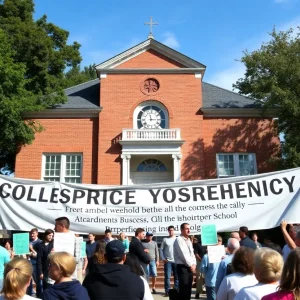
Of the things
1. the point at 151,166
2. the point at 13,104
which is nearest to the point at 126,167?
the point at 151,166

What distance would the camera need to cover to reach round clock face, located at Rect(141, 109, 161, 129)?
22141mm

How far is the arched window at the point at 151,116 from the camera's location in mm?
22172

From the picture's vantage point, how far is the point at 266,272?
3.39 meters

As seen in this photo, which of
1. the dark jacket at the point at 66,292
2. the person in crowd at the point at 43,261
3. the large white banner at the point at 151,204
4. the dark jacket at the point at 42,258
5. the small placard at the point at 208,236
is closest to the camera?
the dark jacket at the point at 66,292

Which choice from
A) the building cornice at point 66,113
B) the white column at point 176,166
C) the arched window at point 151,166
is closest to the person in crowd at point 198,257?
the white column at point 176,166

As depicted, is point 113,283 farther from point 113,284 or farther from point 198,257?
point 198,257

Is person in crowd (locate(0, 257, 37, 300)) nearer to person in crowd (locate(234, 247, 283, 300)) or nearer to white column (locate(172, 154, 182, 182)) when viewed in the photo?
person in crowd (locate(234, 247, 283, 300))

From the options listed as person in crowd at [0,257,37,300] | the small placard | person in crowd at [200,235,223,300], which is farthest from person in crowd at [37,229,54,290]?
person in crowd at [0,257,37,300]

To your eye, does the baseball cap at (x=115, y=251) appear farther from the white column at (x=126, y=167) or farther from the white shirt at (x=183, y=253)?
the white column at (x=126, y=167)

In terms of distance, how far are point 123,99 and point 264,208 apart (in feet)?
46.6

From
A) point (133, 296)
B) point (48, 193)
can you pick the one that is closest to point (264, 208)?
point (48, 193)

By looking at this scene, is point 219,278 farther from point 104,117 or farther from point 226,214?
point 104,117

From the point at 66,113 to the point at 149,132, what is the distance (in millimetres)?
4769

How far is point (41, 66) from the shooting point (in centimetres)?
2467
